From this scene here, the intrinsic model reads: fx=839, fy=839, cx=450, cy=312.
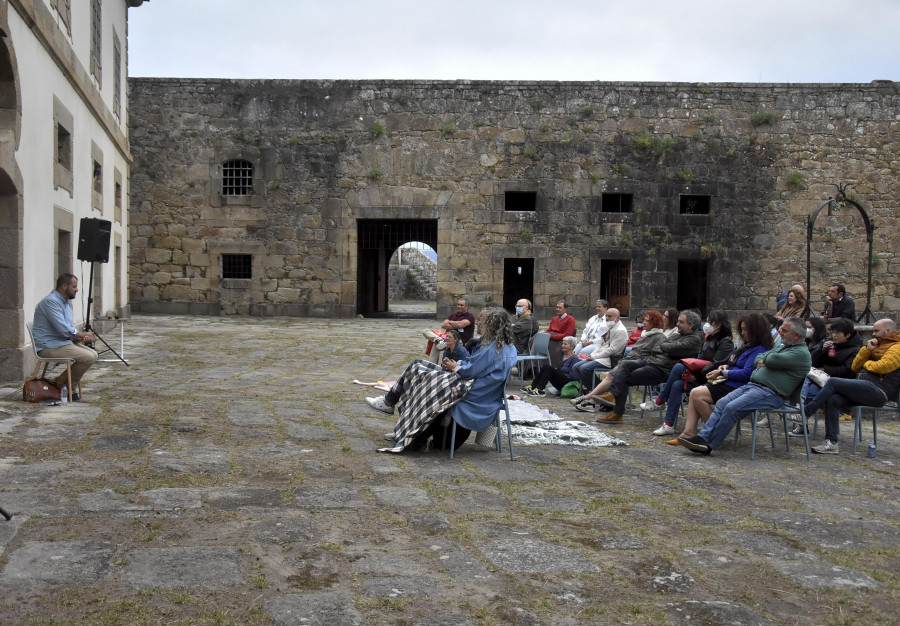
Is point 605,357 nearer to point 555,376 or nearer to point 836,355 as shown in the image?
point 555,376

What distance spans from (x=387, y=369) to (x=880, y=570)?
25.7ft

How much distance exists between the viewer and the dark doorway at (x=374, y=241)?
67.8ft

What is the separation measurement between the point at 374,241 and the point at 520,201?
3.95 m

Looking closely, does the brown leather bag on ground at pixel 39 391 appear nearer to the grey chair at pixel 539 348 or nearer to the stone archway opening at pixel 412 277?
the grey chair at pixel 539 348

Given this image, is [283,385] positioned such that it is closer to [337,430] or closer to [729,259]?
[337,430]

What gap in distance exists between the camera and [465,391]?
19.9 ft

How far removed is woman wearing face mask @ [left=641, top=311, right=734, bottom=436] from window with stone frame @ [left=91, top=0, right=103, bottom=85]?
32.9ft

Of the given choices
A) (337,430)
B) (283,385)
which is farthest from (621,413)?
(283,385)

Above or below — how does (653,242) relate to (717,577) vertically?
above

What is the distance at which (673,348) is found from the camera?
778cm

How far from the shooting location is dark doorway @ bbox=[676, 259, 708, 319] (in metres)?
20.4

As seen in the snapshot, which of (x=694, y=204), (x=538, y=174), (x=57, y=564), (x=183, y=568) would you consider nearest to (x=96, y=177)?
(x=538, y=174)

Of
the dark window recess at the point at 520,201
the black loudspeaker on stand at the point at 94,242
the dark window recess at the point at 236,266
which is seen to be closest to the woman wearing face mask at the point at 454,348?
the black loudspeaker on stand at the point at 94,242

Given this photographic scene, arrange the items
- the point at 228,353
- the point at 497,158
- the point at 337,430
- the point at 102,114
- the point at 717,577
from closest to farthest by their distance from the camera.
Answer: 1. the point at 717,577
2. the point at 337,430
3. the point at 228,353
4. the point at 102,114
5. the point at 497,158
